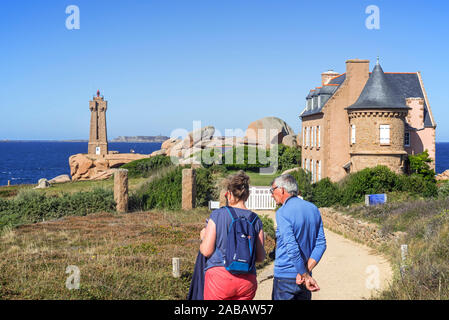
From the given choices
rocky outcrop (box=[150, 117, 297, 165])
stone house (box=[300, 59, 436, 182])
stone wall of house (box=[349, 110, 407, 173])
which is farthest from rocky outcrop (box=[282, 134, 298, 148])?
stone wall of house (box=[349, 110, 407, 173])

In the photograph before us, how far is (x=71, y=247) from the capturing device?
1112 centimetres

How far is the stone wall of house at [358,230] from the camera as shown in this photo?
14625 mm

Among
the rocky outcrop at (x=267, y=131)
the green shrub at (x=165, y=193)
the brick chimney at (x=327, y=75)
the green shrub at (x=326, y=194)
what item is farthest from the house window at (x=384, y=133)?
the rocky outcrop at (x=267, y=131)

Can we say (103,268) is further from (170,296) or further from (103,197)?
(103,197)

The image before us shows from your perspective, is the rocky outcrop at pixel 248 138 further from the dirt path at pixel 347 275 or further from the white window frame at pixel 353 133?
the dirt path at pixel 347 275

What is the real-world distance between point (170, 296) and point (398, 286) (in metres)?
4.14

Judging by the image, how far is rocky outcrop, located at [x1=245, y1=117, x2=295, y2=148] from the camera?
45.7 meters

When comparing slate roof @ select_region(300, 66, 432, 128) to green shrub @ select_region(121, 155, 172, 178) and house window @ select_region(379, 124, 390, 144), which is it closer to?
house window @ select_region(379, 124, 390, 144)

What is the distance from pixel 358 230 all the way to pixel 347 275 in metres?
5.77

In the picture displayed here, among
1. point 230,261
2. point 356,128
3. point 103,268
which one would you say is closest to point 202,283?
point 230,261

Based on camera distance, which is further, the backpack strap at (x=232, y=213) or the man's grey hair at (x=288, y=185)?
the man's grey hair at (x=288, y=185)

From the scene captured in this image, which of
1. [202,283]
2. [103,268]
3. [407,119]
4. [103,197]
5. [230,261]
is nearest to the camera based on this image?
[230,261]

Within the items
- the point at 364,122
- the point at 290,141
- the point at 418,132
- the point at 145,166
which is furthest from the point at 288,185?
the point at 290,141

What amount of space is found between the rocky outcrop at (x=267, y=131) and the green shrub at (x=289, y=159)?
3.75 metres
